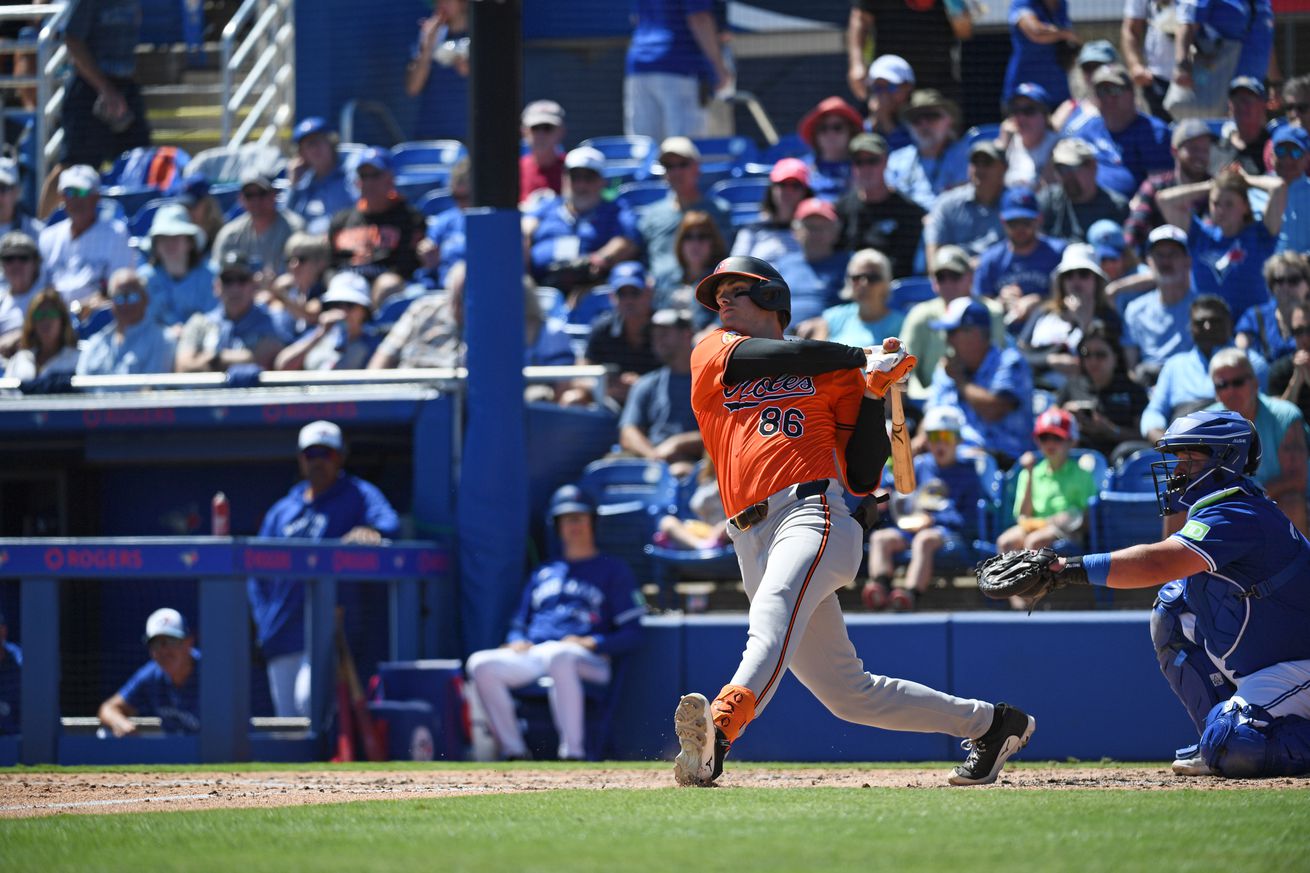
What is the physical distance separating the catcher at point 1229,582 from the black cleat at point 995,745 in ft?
1.34

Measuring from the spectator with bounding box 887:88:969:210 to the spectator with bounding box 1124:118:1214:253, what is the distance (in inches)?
51.5

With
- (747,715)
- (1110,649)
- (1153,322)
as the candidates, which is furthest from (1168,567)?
(1153,322)

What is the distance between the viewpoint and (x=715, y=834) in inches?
156

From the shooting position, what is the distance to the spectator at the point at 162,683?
824 cm

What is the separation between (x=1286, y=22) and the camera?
44.8 feet

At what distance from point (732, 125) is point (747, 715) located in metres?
9.96

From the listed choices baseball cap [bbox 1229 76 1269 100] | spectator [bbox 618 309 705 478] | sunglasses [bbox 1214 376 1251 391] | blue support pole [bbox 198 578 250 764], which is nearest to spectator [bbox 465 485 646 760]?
spectator [bbox 618 309 705 478]

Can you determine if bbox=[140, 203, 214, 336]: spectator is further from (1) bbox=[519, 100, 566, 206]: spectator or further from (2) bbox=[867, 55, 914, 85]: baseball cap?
(2) bbox=[867, 55, 914, 85]: baseball cap

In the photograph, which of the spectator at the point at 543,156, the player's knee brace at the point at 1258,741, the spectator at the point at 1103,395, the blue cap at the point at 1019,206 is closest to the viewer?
the player's knee brace at the point at 1258,741

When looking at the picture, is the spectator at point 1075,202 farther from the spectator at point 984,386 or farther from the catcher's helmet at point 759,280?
the catcher's helmet at point 759,280

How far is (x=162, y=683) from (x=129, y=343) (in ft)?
9.96

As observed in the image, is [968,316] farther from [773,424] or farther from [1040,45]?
[773,424]

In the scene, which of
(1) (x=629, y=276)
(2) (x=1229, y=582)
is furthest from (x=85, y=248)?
(2) (x=1229, y=582)

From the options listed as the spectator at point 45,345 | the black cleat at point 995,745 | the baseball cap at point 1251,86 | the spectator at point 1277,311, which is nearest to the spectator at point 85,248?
the spectator at point 45,345
